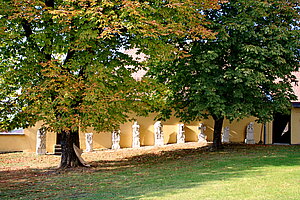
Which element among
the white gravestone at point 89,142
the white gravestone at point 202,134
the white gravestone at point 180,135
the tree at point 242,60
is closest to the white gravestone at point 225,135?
the white gravestone at point 202,134

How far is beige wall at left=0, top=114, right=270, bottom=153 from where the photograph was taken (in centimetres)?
2420

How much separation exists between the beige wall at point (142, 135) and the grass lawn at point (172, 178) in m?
3.40

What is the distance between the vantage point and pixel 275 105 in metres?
19.2

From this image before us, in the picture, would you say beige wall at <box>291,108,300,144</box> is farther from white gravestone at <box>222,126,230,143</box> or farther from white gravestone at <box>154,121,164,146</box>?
white gravestone at <box>154,121,164,146</box>

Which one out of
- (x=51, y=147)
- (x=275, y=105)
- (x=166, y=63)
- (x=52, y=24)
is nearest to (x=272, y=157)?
(x=275, y=105)

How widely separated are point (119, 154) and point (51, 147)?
4763 mm

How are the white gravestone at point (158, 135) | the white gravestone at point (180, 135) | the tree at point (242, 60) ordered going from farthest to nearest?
the white gravestone at point (180, 135), the white gravestone at point (158, 135), the tree at point (242, 60)

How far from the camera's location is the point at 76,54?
15.0 meters

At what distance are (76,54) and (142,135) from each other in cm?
1217

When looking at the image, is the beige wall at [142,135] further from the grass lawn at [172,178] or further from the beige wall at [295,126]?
the grass lawn at [172,178]

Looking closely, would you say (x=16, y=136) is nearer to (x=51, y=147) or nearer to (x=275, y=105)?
(x=51, y=147)

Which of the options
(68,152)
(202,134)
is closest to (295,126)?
(202,134)

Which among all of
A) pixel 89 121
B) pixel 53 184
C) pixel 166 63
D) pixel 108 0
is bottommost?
pixel 53 184

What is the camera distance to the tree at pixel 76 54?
13.5 m
